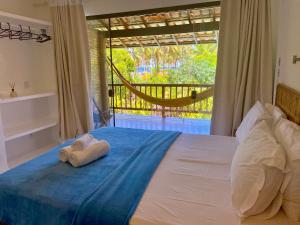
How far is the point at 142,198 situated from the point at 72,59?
7.89 feet

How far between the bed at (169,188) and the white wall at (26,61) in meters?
1.51

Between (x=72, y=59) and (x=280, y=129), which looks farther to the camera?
(x=72, y=59)

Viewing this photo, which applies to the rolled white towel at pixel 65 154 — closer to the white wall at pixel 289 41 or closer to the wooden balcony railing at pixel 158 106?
the white wall at pixel 289 41

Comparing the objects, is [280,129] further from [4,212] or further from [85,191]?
[4,212]

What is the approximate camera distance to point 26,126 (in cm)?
278

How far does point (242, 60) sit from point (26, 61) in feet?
8.57

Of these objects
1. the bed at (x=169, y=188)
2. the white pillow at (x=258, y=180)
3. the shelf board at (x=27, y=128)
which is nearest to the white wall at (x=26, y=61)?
the shelf board at (x=27, y=128)

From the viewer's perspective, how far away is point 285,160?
37.6 inches

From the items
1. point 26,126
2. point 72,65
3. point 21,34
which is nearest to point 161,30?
point 72,65

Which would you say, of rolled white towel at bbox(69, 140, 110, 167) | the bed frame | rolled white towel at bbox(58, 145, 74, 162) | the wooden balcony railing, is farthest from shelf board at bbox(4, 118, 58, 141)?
the bed frame

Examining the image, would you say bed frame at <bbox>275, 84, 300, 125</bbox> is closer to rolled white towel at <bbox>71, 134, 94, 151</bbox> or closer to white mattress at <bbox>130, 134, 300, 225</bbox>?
white mattress at <bbox>130, 134, 300, 225</bbox>

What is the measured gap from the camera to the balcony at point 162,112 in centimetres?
407

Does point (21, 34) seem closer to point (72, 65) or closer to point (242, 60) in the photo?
point (72, 65)

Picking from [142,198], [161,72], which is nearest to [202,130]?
[161,72]
